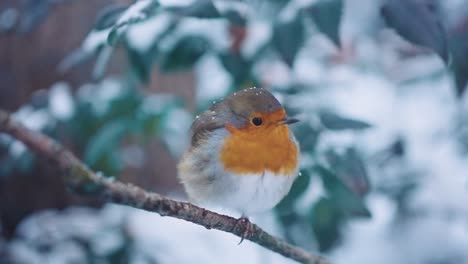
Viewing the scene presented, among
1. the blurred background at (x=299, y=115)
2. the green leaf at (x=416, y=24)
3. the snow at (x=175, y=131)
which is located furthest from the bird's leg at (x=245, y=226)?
the snow at (x=175, y=131)

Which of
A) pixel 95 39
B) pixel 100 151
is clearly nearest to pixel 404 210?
pixel 100 151

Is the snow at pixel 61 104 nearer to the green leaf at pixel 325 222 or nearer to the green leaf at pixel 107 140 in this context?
the green leaf at pixel 107 140

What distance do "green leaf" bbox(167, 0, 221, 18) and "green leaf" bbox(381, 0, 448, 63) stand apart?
22cm

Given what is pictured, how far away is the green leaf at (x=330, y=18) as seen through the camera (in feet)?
2.80

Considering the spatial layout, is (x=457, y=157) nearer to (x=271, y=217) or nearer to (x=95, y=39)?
(x=271, y=217)

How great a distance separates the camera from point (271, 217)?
129 cm

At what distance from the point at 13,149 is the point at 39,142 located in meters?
0.70

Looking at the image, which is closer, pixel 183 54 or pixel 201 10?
pixel 201 10

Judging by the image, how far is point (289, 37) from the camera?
95cm

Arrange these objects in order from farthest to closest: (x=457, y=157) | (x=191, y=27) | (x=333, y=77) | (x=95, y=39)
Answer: (x=333, y=77)
(x=457, y=157)
(x=191, y=27)
(x=95, y=39)

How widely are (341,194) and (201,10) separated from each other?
368 mm

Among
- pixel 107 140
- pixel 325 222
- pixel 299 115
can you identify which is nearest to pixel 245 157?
pixel 299 115

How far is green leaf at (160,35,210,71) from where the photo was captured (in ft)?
3.81

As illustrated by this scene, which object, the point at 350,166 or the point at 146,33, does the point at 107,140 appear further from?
the point at 350,166
